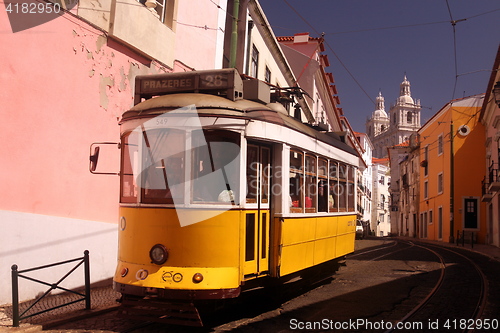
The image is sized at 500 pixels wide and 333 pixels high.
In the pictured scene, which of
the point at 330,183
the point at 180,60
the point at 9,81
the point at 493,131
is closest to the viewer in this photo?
the point at 9,81

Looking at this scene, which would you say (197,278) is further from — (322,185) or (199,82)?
(322,185)

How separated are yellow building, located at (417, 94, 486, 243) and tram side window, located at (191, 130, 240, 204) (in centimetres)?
3022

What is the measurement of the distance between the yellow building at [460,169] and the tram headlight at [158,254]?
30.8 metres

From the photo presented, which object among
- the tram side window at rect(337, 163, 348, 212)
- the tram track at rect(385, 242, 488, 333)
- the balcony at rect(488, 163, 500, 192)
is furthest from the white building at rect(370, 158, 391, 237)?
the tram side window at rect(337, 163, 348, 212)

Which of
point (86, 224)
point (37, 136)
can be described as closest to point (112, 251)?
point (86, 224)

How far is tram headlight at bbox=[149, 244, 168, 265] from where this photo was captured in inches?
255

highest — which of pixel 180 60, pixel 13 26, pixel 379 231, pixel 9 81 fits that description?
pixel 180 60

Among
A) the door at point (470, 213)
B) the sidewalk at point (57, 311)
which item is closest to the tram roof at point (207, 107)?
the sidewalk at point (57, 311)

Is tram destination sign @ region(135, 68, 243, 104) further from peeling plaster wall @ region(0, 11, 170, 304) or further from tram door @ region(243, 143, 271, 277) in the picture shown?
peeling plaster wall @ region(0, 11, 170, 304)

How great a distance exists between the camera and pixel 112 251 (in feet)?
35.4

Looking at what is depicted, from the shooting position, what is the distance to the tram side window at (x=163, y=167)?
666cm

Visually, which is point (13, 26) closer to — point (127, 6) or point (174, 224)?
point (127, 6)

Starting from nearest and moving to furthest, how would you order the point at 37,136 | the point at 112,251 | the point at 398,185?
1. the point at 37,136
2. the point at 112,251
3. the point at 398,185

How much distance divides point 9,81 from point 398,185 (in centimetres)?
6016
